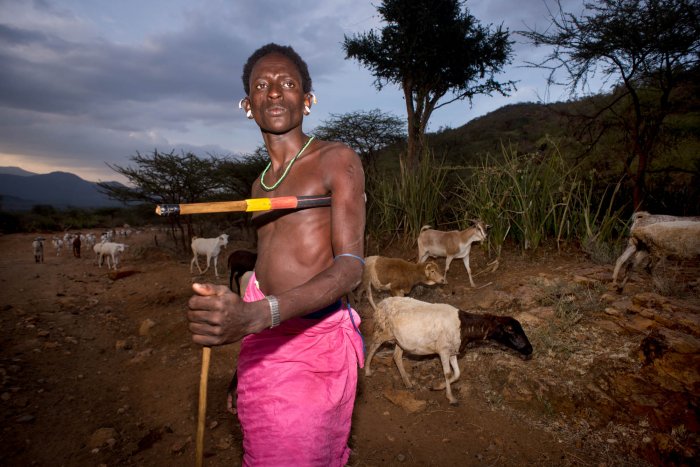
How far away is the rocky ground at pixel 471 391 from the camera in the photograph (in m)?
3.33

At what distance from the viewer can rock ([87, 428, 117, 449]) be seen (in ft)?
11.3

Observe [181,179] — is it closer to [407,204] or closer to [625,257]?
[407,204]

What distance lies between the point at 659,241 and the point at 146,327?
26.9 ft

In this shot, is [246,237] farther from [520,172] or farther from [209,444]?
[209,444]

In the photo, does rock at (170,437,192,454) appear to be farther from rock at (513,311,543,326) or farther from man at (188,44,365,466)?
rock at (513,311,543,326)

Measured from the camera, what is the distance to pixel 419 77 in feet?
49.7

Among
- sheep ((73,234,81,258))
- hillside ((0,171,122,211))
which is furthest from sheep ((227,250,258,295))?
hillside ((0,171,122,211))

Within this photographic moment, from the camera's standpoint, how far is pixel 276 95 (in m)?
1.84

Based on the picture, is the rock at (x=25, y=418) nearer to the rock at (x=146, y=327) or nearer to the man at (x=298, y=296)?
the rock at (x=146, y=327)

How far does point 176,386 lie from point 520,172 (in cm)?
736

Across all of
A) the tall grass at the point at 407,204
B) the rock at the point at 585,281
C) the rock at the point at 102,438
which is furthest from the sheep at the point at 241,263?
the rock at the point at 585,281

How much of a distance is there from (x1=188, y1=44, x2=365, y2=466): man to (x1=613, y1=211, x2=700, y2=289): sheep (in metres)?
5.37

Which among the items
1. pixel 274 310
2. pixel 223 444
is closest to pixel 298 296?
pixel 274 310

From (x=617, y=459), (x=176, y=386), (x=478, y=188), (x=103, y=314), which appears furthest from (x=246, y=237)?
(x=617, y=459)
